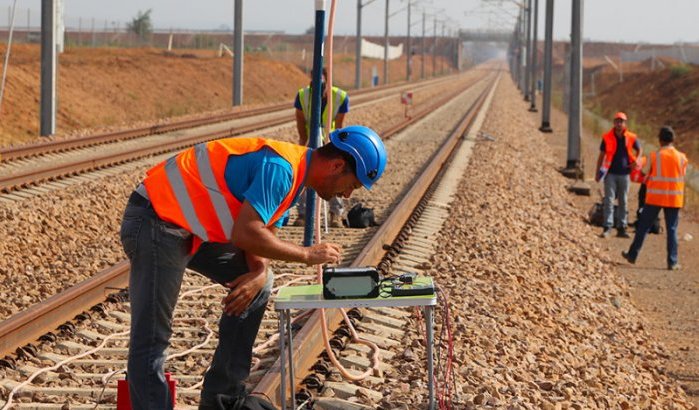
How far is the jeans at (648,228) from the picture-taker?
1502cm

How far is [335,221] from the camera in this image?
1409 centimetres

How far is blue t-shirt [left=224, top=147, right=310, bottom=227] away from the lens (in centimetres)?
501

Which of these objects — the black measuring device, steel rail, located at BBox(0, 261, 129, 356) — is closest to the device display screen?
the black measuring device

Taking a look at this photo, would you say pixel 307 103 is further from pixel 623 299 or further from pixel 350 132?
pixel 350 132

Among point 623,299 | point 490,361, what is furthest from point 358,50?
point 490,361

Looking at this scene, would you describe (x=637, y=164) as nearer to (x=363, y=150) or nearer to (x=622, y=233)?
(x=622, y=233)

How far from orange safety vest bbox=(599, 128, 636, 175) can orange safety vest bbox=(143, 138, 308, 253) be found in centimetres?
1273

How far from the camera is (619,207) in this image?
58.6ft

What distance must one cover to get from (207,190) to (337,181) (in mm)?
584

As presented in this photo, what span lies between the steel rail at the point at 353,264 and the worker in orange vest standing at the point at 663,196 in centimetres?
290

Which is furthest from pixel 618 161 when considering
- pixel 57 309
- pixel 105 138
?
pixel 57 309

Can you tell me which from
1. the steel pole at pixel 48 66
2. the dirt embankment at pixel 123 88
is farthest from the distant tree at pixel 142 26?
the steel pole at pixel 48 66

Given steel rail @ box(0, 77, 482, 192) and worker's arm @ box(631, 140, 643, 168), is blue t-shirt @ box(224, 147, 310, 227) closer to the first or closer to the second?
steel rail @ box(0, 77, 482, 192)

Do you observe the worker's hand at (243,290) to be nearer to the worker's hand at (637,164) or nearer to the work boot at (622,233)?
the worker's hand at (637,164)
